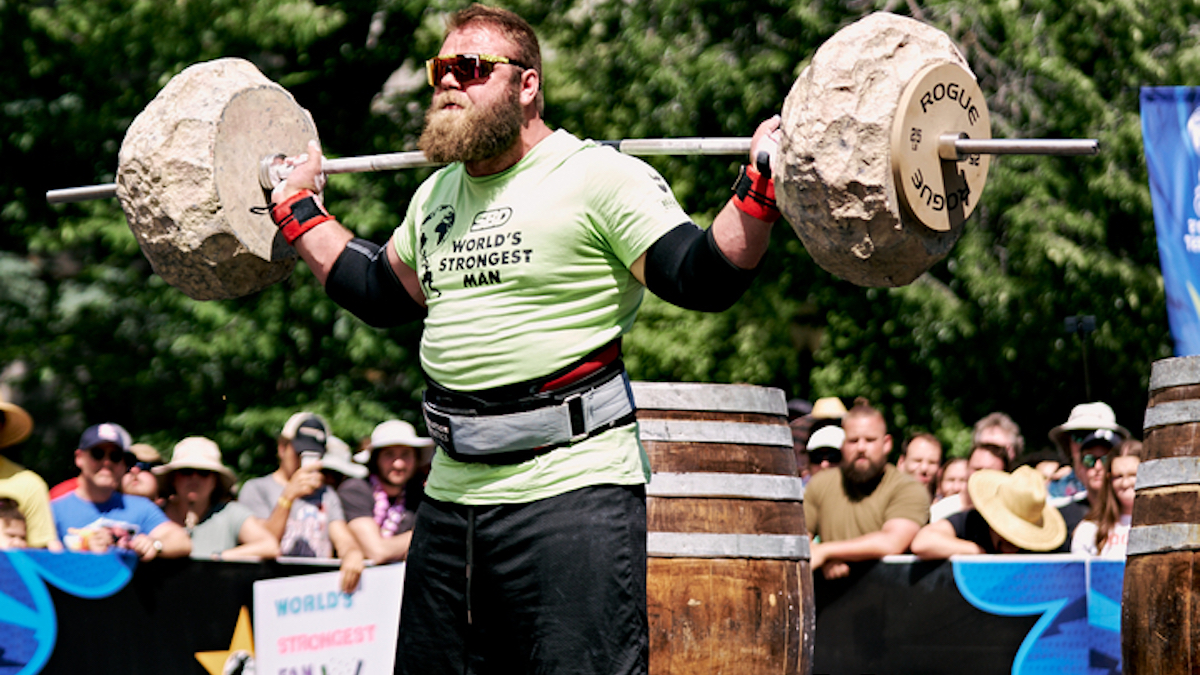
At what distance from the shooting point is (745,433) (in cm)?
475

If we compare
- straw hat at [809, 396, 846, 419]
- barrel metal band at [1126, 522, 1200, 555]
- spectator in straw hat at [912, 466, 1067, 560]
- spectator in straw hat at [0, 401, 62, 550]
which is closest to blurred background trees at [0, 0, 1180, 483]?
straw hat at [809, 396, 846, 419]

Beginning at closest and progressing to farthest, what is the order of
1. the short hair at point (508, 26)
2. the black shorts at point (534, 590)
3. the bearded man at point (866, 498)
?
the black shorts at point (534, 590) → the short hair at point (508, 26) → the bearded man at point (866, 498)

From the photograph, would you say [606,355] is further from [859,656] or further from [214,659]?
[214,659]

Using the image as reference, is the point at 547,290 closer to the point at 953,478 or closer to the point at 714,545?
the point at 714,545

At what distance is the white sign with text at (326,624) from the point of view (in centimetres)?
594

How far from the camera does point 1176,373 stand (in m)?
4.77

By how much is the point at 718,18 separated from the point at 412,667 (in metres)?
8.46

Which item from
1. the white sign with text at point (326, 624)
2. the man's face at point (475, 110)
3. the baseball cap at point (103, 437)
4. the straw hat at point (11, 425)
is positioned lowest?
the white sign with text at point (326, 624)

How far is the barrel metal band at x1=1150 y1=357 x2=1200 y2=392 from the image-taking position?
4.71 metres

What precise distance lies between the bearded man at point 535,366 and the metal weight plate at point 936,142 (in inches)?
11.0

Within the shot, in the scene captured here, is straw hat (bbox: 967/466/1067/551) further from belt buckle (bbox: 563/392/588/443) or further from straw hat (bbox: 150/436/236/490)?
straw hat (bbox: 150/436/236/490)

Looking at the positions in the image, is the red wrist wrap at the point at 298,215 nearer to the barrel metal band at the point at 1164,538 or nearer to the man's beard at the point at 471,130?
the man's beard at the point at 471,130

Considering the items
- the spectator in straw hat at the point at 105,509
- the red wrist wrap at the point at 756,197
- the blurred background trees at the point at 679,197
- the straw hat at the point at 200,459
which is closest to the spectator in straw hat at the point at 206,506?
the straw hat at the point at 200,459

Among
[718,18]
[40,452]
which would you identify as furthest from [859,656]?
[40,452]
